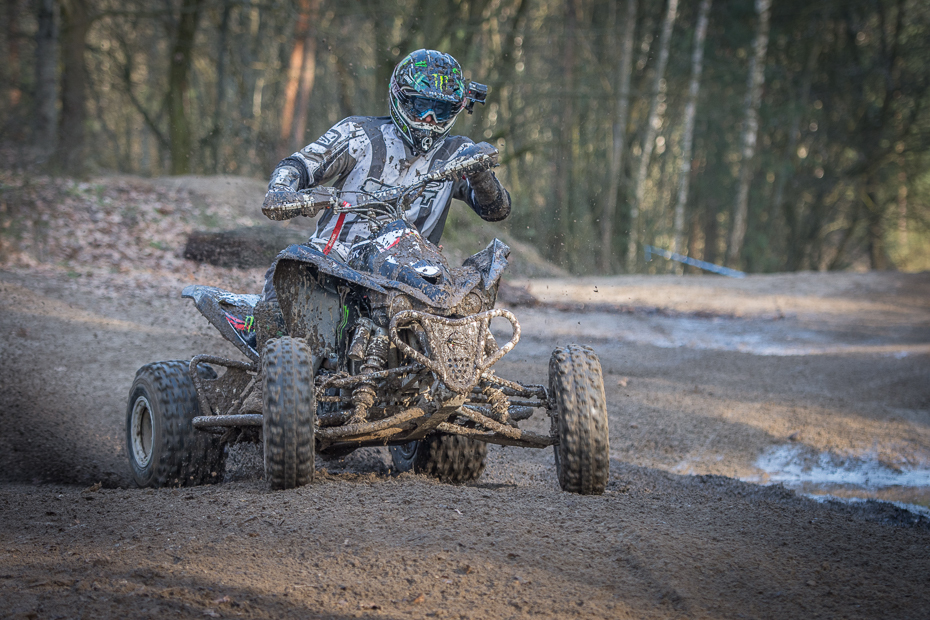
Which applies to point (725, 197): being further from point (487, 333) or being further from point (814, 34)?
point (487, 333)

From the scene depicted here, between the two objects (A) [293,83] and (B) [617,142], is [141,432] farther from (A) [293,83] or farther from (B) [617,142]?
(B) [617,142]

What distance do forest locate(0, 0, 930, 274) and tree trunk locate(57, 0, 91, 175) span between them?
2.0 inches

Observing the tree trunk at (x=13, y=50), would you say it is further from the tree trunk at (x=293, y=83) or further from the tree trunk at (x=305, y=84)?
the tree trunk at (x=305, y=84)

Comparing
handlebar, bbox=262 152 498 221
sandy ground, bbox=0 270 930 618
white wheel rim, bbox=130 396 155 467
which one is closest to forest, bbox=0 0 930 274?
sandy ground, bbox=0 270 930 618

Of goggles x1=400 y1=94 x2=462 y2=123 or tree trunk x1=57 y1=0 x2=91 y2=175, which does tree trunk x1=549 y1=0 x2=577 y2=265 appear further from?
goggles x1=400 y1=94 x2=462 y2=123

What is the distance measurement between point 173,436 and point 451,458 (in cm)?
179

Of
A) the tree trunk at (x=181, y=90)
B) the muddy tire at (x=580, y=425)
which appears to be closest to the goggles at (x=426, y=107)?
the muddy tire at (x=580, y=425)

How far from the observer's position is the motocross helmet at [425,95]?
5281 millimetres

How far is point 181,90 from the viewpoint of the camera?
2266cm

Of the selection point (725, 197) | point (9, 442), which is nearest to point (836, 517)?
point (9, 442)

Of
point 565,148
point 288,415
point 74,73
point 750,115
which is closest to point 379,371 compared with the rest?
point 288,415

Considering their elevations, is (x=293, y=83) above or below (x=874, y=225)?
above

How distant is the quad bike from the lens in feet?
14.7

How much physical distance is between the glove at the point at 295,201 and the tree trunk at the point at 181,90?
18.5 m
